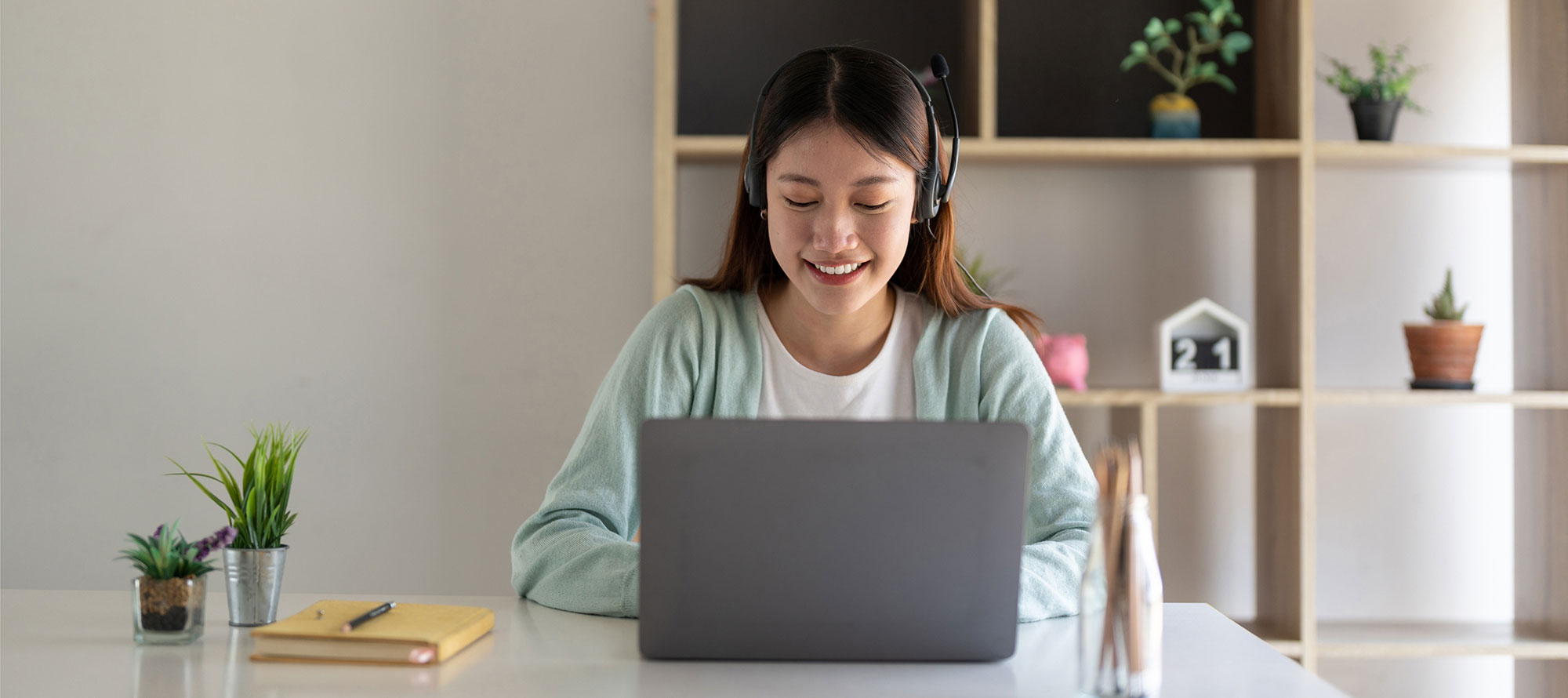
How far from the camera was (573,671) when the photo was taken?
2.84ft

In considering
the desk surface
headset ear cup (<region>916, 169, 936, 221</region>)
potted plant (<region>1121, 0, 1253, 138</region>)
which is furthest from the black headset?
potted plant (<region>1121, 0, 1253, 138</region>)

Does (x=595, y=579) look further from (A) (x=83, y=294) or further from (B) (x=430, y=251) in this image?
(A) (x=83, y=294)

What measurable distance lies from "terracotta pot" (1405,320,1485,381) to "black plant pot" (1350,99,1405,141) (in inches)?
14.4

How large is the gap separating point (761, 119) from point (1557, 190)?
5.69 feet

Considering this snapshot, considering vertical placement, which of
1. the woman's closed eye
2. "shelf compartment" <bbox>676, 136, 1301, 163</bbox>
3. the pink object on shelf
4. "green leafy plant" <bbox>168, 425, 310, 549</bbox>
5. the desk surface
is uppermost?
"shelf compartment" <bbox>676, 136, 1301, 163</bbox>

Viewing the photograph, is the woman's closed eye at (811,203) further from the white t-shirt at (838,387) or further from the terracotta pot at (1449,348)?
the terracotta pot at (1449,348)

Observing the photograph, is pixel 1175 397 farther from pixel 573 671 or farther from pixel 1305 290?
pixel 573 671

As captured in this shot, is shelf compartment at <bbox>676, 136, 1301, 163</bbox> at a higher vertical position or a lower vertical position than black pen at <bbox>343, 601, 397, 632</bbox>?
higher

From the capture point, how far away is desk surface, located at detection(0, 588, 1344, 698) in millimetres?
812

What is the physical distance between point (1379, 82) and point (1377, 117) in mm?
72

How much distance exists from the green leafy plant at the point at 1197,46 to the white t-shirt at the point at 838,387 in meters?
1.02

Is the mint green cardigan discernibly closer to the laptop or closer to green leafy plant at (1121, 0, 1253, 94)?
the laptop

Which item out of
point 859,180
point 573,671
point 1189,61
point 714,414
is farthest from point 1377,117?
point 573,671

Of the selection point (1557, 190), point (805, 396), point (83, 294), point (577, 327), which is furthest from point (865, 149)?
point (83, 294)
